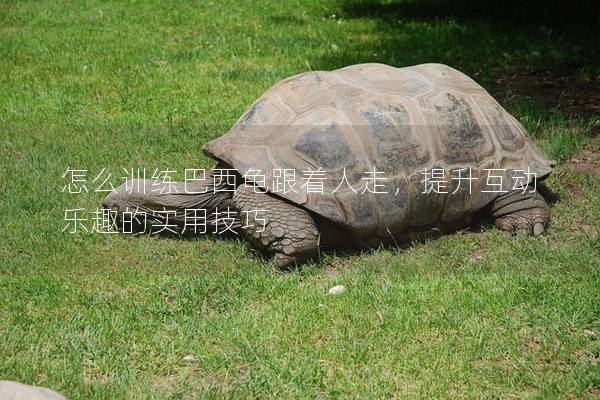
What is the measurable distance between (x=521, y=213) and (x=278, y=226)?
1.69 metres

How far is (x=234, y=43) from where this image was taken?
35.6 ft

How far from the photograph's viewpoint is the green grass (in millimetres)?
4098

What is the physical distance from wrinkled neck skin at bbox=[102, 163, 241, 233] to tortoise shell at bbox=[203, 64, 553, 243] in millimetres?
221

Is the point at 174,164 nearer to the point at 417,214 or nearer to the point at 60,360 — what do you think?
the point at 417,214

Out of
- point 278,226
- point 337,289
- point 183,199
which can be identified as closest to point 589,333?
point 337,289

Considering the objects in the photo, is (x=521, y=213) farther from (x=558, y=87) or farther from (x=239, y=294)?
(x=558, y=87)

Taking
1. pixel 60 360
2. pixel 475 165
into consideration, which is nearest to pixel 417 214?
pixel 475 165

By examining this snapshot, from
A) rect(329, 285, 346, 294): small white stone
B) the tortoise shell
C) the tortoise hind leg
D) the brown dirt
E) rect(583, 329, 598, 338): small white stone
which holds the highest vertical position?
the tortoise shell

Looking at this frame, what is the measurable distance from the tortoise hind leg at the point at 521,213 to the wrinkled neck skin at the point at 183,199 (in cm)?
174

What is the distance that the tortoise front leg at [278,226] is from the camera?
5.14 metres

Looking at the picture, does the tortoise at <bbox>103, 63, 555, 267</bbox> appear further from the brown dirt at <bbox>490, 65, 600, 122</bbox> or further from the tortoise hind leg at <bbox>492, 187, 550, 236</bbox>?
the brown dirt at <bbox>490, 65, 600, 122</bbox>

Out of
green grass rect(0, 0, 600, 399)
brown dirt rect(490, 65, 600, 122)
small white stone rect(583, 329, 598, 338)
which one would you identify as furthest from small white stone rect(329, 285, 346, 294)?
brown dirt rect(490, 65, 600, 122)

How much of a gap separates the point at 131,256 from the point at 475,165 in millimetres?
2268

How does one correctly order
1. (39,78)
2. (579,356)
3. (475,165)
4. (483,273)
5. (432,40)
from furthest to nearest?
1. (432,40)
2. (39,78)
3. (475,165)
4. (483,273)
5. (579,356)
